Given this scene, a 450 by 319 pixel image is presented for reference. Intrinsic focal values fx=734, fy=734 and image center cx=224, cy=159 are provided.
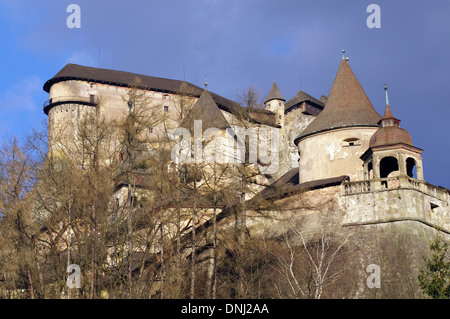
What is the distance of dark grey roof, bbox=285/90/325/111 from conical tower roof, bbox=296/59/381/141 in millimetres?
36920

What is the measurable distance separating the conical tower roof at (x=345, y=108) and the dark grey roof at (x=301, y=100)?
3692cm

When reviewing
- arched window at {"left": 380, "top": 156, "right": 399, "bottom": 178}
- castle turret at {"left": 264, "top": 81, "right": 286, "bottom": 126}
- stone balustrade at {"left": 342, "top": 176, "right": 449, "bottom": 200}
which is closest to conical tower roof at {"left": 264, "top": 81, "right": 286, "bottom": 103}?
castle turret at {"left": 264, "top": 81, "right": 286, "bottom": 126}

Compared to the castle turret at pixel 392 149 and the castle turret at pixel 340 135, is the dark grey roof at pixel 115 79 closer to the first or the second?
the castle turret at pixel 340 135

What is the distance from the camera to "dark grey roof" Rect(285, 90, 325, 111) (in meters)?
76.2

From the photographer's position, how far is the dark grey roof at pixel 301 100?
76.2m

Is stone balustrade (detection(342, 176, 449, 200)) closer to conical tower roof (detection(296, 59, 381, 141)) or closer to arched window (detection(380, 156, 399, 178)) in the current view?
arched window (detection(380, 156, 399, 178))

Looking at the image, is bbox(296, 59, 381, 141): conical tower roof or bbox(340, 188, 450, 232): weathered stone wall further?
bbox(296, 59, 381, 141): conical tower roof

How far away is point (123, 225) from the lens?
94.6ft

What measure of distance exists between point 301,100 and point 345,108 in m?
39.6

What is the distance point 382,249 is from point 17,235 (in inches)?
571

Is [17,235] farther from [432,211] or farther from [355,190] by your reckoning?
[432,211]

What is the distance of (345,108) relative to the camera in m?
36.8
